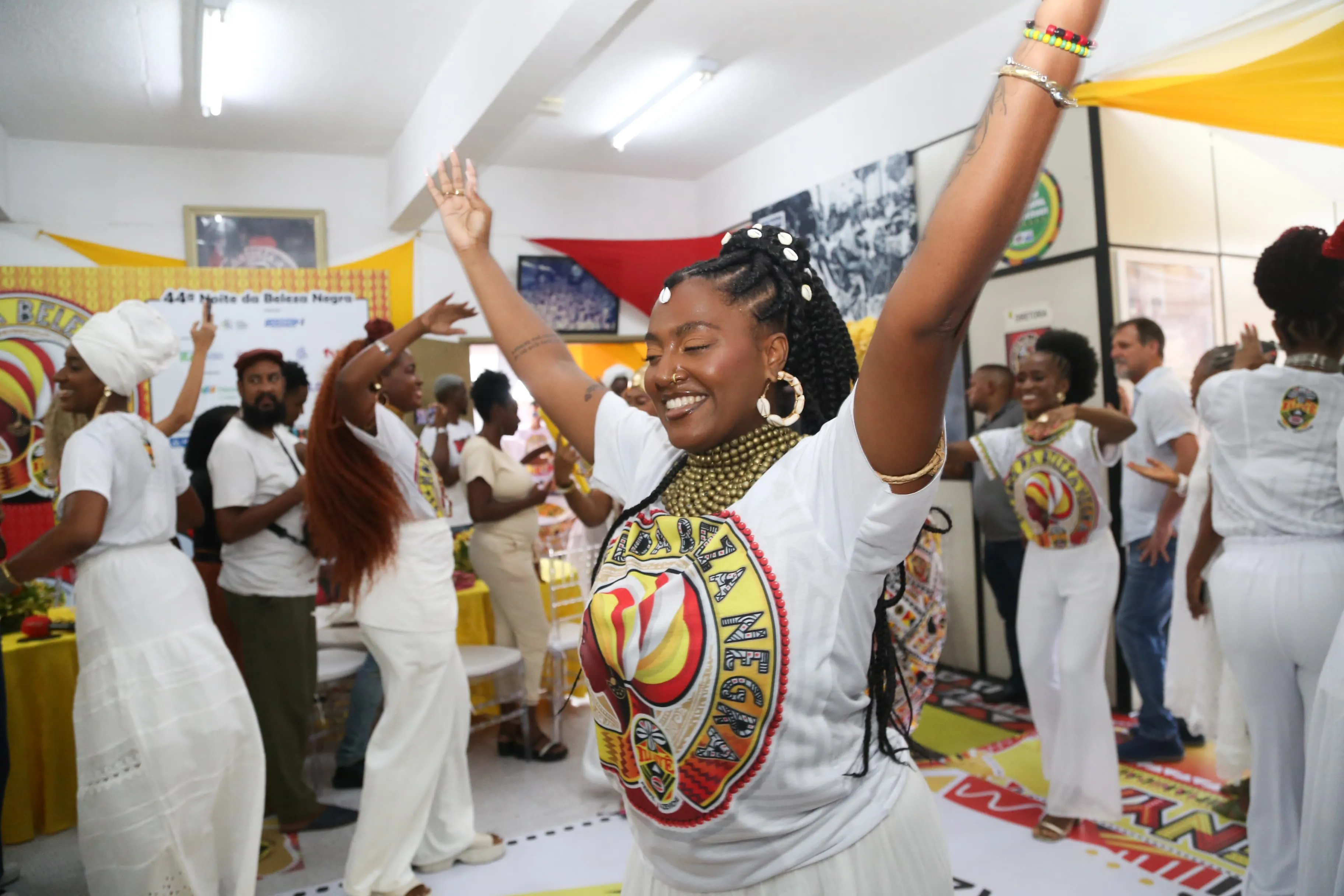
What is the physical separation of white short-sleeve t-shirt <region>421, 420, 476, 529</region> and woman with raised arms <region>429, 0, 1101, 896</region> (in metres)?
3.20

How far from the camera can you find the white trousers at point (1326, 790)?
4.79 ft

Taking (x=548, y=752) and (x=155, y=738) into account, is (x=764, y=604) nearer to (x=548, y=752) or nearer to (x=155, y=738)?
(x=155, y=738)

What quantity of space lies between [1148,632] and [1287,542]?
1659mm

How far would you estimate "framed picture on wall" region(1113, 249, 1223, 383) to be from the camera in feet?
14.1

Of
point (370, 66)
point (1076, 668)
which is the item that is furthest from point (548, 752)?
point (370, 66)

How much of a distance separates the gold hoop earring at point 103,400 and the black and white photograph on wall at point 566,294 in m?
4.84

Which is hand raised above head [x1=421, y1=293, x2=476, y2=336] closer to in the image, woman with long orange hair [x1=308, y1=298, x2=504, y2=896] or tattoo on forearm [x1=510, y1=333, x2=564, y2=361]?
woman with long orange hair [x1=308, y1=298, x2=504, y2=896]

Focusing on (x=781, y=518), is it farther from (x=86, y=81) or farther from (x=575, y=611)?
(x=86, y=81)

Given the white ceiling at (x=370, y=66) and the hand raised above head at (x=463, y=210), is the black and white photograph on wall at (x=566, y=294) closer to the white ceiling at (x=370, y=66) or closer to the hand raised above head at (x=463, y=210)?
the white ceiling at (x=370, y=66)

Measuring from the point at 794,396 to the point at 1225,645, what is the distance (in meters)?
1.81

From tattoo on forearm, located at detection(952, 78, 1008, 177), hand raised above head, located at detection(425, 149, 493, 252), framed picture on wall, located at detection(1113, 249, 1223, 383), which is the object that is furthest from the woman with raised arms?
framed picture on wall, located at detection(1113, 249, 1223, 383)

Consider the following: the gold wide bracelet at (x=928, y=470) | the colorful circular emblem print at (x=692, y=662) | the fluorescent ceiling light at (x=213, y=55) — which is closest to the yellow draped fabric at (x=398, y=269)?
the fluorescent ceiling light at (x=213, y=55)

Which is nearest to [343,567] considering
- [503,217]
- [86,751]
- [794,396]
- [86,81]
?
[86,751]

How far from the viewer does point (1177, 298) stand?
14.5 ft
